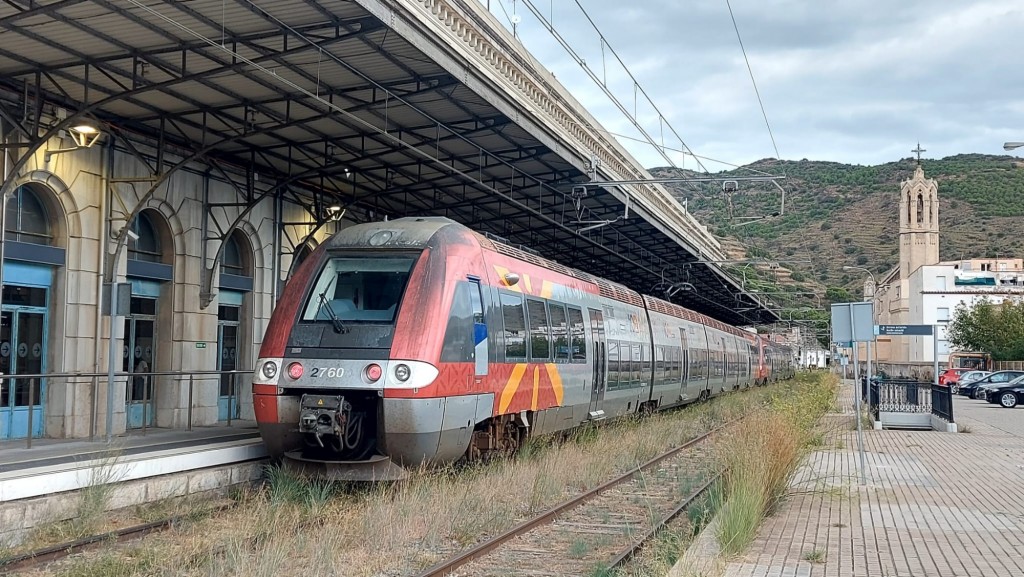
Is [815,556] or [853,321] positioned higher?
A: [853,321]

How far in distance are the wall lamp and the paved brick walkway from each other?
1252 centimetres

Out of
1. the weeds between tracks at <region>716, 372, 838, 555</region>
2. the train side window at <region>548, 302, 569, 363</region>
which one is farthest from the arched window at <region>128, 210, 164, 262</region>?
the weeds between tracks at <region>716, 372, 838, 555</region>

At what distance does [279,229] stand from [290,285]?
37.8 feet

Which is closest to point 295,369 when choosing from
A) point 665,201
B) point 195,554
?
point 195,554

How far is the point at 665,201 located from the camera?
46812 mm

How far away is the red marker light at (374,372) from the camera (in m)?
11.1

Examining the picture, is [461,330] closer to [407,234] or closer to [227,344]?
[407,234]

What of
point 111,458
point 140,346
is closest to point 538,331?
point 111,458

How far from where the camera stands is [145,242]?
19484 mm

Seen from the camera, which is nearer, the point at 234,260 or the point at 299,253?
→ the point at 234,260

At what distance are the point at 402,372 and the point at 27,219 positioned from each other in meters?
9.14

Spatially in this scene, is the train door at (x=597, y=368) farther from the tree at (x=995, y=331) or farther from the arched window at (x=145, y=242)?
the tree at (x=995, y=331)

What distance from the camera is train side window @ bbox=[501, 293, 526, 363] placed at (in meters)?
13.4

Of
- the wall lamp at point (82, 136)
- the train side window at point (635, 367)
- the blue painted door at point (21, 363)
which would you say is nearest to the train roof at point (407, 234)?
the wall lamp at point (82, 136)
